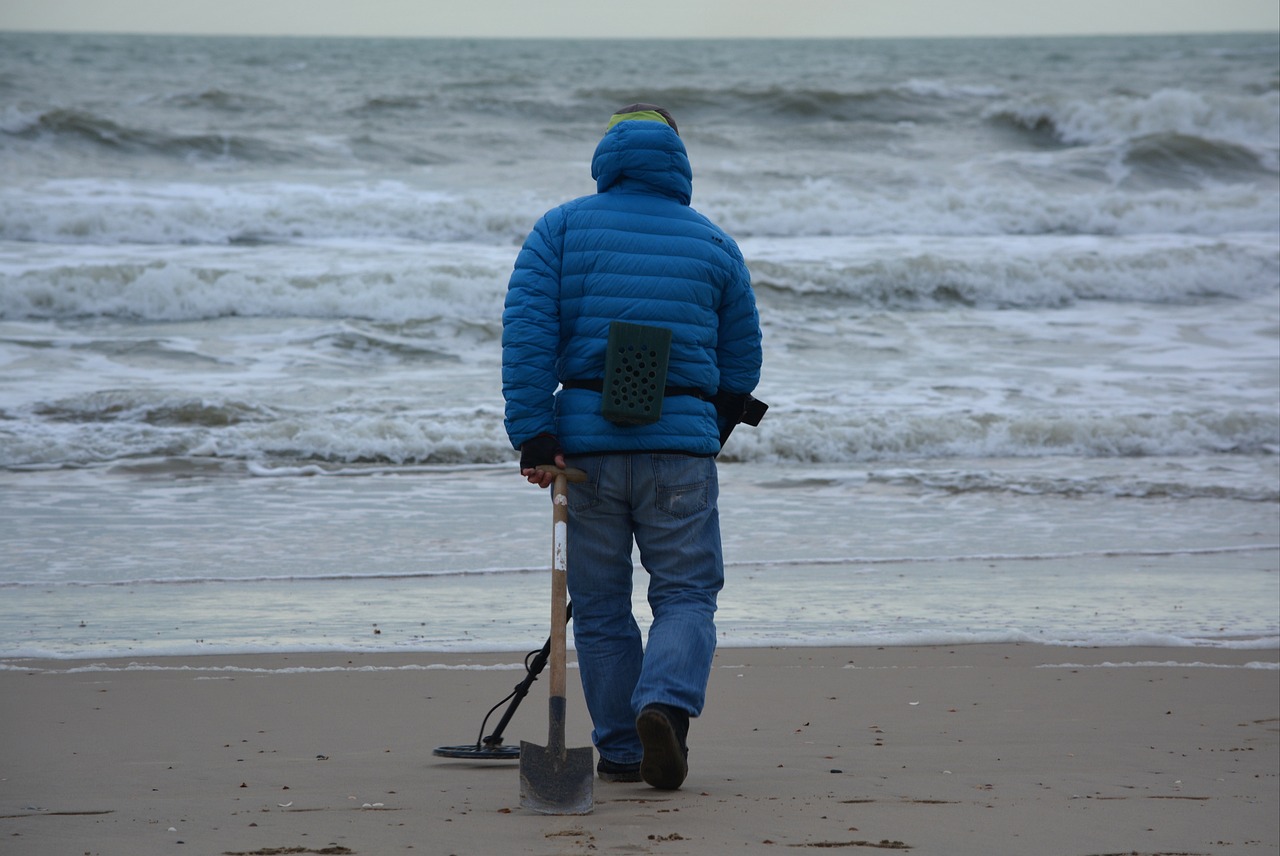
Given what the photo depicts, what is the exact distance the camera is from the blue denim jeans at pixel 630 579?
312 cm

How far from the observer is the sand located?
9.10 feet

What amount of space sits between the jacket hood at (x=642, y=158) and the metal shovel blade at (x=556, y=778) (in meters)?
1.29

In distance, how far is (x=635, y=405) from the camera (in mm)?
3039

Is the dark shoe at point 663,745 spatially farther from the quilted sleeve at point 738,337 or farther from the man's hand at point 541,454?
the quilted sleeve at point 738,337

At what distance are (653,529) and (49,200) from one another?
1692cm

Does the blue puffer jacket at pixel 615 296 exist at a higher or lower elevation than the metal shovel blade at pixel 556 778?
higher

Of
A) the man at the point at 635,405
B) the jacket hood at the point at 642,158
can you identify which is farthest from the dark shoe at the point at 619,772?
the jacket hood at the point at 642,158

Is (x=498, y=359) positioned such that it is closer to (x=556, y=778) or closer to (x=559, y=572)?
(x=559, y=572)

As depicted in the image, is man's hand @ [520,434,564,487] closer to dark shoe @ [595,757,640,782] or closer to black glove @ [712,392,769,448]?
black glove @ [712,392,769,448]

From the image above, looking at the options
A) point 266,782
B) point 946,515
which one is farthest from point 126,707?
point 946,515

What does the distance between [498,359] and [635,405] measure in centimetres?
957

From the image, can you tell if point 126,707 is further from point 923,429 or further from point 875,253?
point 875,253

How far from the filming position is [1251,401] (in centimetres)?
1073

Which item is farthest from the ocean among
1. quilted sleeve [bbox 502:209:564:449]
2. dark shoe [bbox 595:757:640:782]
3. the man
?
quilted sleeve [bbox 502:209:564:449]
